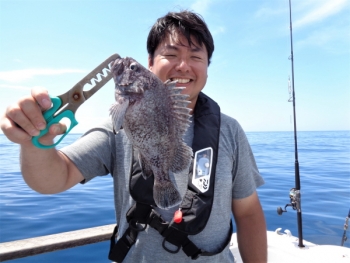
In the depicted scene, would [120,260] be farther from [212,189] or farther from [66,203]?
[66,203]

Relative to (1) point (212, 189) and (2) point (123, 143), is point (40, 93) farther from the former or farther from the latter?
(1) point (212, 189)

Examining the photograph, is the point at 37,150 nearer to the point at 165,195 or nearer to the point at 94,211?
the point at 165,195

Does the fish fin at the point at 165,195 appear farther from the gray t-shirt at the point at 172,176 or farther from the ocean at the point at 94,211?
the ocean at the point at 94,211

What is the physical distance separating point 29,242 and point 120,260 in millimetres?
1869

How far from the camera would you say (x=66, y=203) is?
8.33 meters

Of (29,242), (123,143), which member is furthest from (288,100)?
(29,242)

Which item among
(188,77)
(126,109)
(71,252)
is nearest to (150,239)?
(126,109)

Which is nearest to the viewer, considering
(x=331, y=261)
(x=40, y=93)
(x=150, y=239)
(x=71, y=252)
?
(x=40, y=93)

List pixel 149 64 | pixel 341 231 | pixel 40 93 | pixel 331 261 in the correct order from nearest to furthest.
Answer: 1. pixel 40 93
2. pixel 149 64
3. pixel 331 261
4. pixel 341 231

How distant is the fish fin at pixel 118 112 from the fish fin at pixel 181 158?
1.50ft

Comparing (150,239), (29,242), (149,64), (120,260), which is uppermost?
(149,64)

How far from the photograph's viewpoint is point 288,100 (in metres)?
6.26

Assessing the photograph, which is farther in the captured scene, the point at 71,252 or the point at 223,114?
the point at 71,252

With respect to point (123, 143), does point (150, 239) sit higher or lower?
lower
